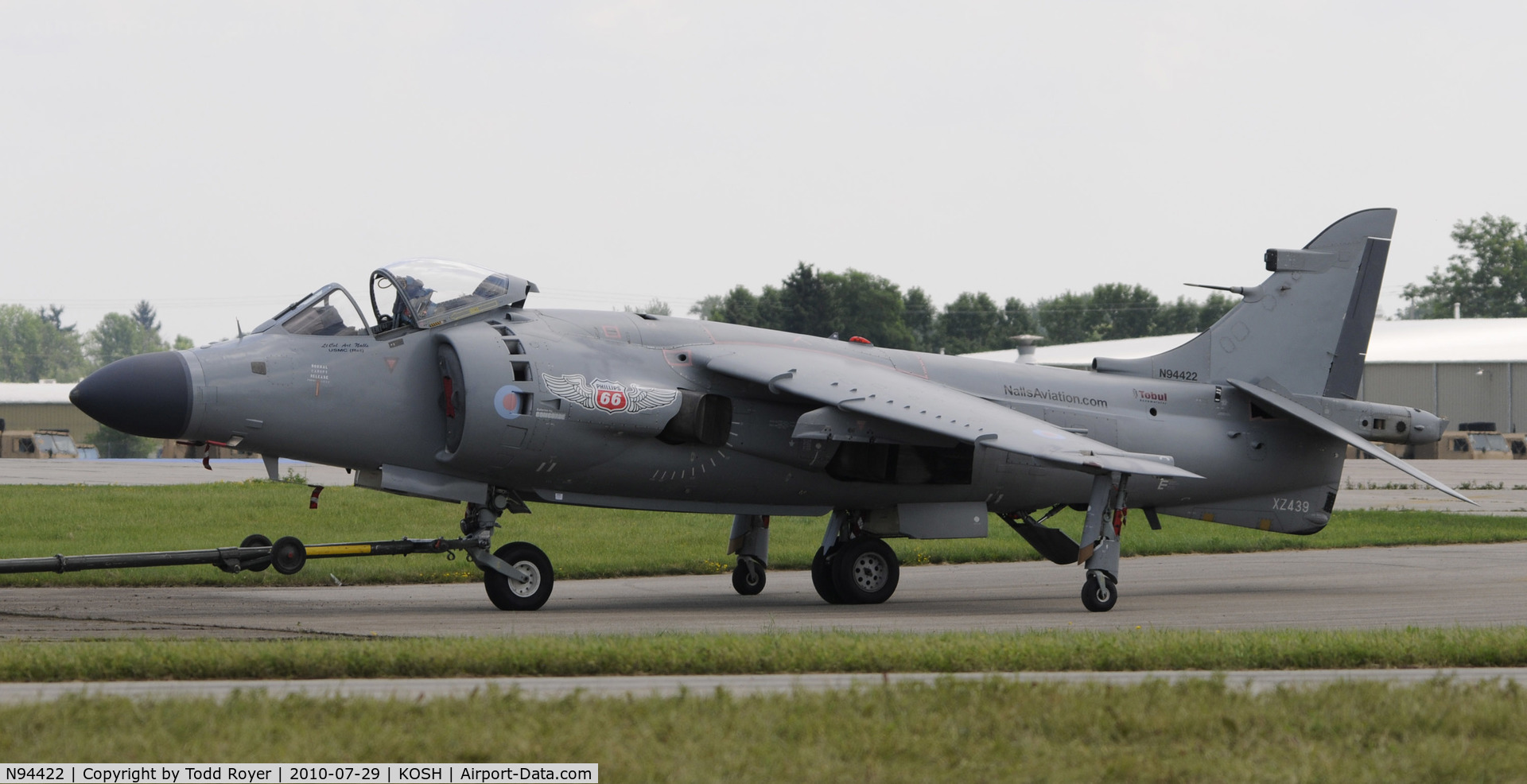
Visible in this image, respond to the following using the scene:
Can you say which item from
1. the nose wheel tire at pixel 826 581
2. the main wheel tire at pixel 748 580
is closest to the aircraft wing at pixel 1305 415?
the nose wheel tire at pixel 826 581

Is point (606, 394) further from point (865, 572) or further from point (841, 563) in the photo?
point (865, 572)

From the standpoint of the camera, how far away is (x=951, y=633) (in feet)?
37.7

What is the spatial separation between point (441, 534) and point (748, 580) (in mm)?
8148

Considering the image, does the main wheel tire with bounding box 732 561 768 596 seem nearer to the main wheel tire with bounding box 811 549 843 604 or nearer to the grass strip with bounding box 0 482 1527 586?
the main wheel tire with bounding box 811 549 843 604

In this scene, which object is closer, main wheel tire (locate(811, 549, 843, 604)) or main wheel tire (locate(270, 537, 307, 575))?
main wheel tire (locate(270, 537, 307, 575))

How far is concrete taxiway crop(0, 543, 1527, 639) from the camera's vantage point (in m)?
13.0

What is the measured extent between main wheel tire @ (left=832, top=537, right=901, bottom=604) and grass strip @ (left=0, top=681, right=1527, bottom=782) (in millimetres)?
7700

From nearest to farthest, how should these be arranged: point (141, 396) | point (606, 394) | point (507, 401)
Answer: point (141, 396)
point (507, 401)
point (606, 394)

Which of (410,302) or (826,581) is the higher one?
(410,302)

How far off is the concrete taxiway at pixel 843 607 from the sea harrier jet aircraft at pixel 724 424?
0.78 meters

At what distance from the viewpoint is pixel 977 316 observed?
468ft

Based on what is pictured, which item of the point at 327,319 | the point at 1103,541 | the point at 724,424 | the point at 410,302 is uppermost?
the point at 410,302

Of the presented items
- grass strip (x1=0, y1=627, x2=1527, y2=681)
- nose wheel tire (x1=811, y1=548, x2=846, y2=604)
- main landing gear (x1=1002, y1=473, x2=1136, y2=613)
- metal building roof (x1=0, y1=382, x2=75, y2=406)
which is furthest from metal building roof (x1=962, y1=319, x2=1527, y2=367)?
metal building roof (x1=0, y1=382, x2=75, y2=406)

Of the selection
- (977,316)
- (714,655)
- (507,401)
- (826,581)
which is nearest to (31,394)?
(977,316)
